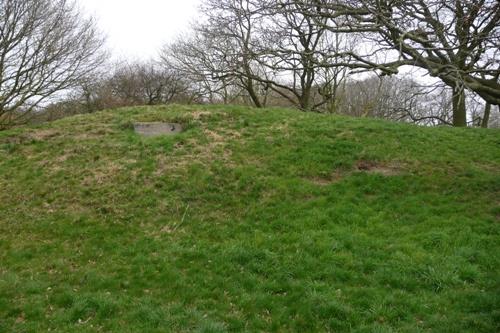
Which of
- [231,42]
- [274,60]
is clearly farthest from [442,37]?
[231,42]

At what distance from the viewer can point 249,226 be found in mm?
9172

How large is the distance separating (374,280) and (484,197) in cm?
472

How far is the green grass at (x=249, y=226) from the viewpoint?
20.6 ft

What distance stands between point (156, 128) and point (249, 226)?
6357mm

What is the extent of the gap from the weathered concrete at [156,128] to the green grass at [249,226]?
0.37 m

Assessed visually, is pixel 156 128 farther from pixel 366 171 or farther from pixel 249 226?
pixel 366 171

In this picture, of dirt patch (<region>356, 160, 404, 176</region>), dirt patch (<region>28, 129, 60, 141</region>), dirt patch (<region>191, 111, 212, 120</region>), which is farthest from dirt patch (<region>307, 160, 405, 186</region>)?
dirt patch (<region>28, 129, 60, 141</region>)

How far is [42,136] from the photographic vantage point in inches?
551

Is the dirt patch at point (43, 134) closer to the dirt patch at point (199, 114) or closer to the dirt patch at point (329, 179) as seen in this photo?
the dirt patch at point (199, 114)

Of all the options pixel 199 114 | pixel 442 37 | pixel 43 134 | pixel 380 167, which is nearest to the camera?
pixel 442 37

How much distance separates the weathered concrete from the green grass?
1.22ft

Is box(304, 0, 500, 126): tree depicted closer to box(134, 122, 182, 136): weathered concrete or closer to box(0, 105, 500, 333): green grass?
box(0, 105, 500, 333): green grass

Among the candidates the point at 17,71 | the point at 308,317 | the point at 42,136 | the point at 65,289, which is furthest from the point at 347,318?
the point at 17,71

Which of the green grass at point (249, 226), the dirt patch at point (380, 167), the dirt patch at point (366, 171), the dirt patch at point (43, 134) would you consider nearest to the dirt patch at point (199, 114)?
the green grass at point (249, 226)
